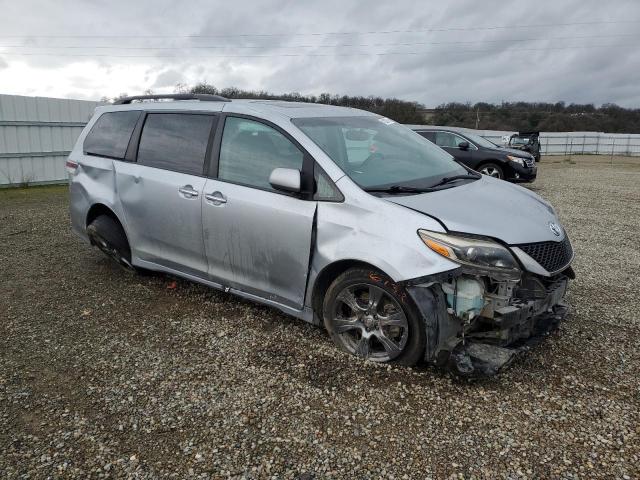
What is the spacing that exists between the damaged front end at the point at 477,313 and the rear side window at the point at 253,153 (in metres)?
1.34

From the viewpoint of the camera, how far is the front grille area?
324 centimetres

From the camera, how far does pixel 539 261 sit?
326 centimetres

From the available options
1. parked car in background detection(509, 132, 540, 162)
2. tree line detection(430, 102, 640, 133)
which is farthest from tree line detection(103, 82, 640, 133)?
parked car in background detection(509, 132, 540, 162)

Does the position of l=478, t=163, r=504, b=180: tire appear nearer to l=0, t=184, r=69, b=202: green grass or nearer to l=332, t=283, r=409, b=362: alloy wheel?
l=0, t=184, r=69, b=202: green grass

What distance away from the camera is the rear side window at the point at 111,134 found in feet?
16.1

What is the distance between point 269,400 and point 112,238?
107 inches

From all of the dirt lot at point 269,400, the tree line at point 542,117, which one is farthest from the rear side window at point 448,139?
the tree line at point 542,117

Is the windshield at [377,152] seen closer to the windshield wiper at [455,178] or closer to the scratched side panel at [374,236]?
the windshield wiper at [455,178]

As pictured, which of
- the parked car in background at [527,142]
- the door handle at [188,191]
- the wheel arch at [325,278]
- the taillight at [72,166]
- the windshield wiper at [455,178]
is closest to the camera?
the wheel arch at [325,278]

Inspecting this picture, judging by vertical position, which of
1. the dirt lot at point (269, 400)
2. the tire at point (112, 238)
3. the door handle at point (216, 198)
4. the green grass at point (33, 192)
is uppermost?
the door handle at point (216, 198)

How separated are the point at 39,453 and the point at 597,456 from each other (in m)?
2.86

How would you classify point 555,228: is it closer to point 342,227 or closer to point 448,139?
point 342,227

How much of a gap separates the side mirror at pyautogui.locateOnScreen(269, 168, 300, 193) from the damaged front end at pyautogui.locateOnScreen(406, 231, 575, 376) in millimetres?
1033

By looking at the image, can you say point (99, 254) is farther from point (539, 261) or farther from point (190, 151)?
point (539, 261)
